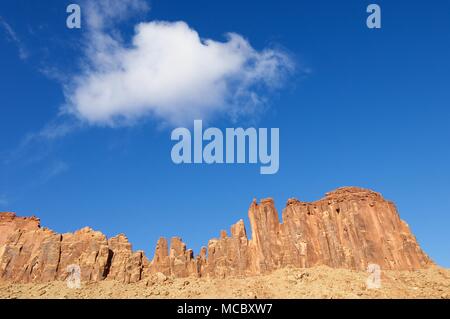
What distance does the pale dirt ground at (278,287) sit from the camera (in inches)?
3386

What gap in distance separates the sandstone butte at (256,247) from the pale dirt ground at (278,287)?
4.08m

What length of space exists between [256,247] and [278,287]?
64.3ft

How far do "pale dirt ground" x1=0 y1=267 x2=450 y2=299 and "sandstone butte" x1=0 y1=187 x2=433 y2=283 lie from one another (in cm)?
408

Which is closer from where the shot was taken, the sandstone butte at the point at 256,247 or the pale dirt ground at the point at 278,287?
the pale dirt ground at the point at 278,287

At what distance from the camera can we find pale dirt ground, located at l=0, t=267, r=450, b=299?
8600cm

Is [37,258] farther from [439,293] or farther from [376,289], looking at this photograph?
[439,293]

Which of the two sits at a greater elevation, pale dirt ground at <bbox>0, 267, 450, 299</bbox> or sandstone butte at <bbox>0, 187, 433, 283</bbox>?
sandstone butte at <bbox>0, 187, 433, 283</bbox>

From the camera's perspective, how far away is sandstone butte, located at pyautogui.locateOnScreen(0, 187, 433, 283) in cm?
10400

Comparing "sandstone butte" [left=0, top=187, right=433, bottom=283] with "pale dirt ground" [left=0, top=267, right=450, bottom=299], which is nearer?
"pale dirt ground" [left=0, top=267, right=450, bottom=299]

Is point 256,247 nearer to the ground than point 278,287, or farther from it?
farther from it

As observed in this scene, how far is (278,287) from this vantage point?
91.4m

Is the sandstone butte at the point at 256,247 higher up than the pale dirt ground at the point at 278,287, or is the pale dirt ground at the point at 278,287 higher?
the sandstone butte at the point at 256,247

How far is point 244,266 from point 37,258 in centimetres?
4604
